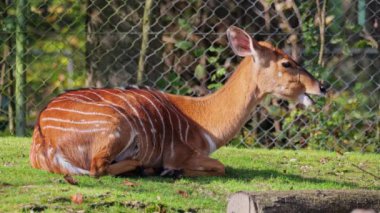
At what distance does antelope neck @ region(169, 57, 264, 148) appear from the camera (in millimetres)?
7410

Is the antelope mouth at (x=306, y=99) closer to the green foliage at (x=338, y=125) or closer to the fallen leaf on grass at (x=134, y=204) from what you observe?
the green foliage at (x=338, y=125)

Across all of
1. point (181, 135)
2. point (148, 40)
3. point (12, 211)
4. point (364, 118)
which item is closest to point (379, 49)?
point (364, 118)

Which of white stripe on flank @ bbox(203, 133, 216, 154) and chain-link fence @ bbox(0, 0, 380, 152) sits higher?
chain-link fence @ bbox(0, 0, 380, 152)

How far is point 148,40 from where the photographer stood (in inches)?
375

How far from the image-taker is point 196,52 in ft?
31.2

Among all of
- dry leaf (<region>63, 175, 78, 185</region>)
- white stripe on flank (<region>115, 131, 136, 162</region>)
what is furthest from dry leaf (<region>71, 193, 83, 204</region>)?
white stripe on flank (<region>115, 131, 136, 162</region>)

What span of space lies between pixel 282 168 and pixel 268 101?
1.99 m

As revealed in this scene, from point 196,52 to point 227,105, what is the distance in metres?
2.07

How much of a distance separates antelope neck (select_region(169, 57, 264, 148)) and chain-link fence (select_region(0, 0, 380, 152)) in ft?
6.07

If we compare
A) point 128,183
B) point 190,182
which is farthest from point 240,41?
point 128,183

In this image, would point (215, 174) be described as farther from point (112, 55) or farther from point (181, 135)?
point (112, 55)

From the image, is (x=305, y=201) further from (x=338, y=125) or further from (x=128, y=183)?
(x=338, y=125)

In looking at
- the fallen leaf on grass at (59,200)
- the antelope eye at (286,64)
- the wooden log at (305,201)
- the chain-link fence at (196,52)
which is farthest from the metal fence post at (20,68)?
the wooden log at (305,201)

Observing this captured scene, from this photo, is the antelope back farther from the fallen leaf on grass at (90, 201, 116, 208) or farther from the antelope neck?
the fallen leaf on grass at (90, 201, 116, 208)
